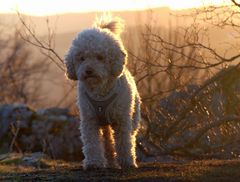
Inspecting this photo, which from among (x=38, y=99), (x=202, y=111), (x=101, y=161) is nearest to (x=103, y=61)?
(x=101, y=161)

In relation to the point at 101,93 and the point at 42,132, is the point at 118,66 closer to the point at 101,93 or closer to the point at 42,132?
the point at 101,93

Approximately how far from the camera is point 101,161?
7.66 metres

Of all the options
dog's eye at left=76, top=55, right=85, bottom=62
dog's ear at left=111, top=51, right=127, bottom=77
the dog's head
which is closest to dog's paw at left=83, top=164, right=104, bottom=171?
the dog's head

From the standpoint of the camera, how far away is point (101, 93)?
774 cm

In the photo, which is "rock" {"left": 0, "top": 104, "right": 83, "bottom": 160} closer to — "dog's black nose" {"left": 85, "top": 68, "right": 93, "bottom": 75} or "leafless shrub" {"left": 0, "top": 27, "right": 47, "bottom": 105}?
"dog's black nose" {"left": 85, "top": 68, "right": 93, "bottom": 75}

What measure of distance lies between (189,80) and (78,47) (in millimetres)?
5159

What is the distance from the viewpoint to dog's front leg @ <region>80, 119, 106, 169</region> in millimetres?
7637

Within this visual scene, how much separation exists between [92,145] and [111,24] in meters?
1.82

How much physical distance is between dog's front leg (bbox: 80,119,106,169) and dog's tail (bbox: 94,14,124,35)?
1436 millimetres

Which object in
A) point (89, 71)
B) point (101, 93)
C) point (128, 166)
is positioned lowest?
point (128, 166)

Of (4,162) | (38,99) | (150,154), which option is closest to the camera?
(4,162)

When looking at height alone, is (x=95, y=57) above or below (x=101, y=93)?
above

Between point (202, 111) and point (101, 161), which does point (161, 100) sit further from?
point (101, 161)

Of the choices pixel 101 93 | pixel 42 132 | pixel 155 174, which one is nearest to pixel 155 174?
pixel 155 174
